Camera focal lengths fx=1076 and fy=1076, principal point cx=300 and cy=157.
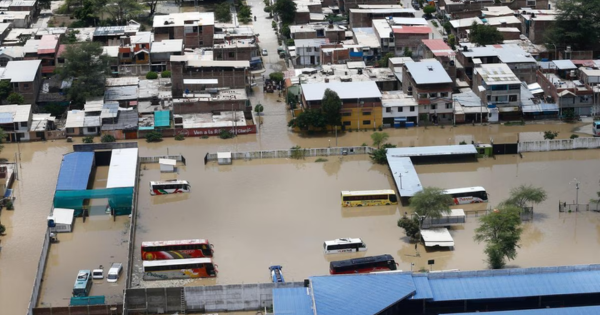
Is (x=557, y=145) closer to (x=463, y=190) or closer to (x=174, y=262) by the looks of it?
(x=463, y=190)

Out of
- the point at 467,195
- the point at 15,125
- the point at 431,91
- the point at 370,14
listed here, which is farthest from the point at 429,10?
the point at 15,125

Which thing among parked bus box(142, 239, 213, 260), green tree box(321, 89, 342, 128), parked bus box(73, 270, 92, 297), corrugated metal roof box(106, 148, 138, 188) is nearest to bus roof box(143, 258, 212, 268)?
parked bus box(142, 239, 213, 260)

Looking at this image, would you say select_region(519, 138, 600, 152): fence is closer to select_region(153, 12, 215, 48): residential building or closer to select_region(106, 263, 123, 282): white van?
select_region(106, 263, 123, 282): white van

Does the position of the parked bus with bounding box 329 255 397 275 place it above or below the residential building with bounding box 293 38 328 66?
below

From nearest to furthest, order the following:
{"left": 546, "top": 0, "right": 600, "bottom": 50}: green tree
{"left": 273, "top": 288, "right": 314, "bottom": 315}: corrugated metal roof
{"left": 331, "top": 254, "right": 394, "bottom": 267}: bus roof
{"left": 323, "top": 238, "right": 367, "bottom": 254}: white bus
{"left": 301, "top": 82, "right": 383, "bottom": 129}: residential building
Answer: {"left": 273, "top": 288, "right": 314, "bottom": 315}: corrugated metal roof
{"left": 331, "top": 254, "right": 394, "bottom": 267}: bus roof
{"left": 323, "top": 238, "right": 367, "bottom": 254}: white bus
{"left": 301, "top": 82, "right": 383, "bottom": 129}: residential building
{"left": 546, "top": 0, "right": 600, "bottom": 50}: green tree

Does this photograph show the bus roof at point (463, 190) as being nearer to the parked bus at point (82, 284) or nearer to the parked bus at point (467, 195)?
the parked bus at point (467, 195)

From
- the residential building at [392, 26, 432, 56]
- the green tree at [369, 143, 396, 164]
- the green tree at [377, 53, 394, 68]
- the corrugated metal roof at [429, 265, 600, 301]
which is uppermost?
the residential building at [392, 26, 432, 56]

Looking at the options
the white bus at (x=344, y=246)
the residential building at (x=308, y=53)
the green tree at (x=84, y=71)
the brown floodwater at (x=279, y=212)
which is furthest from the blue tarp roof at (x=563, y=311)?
the residential building at (x=308, y=53)
